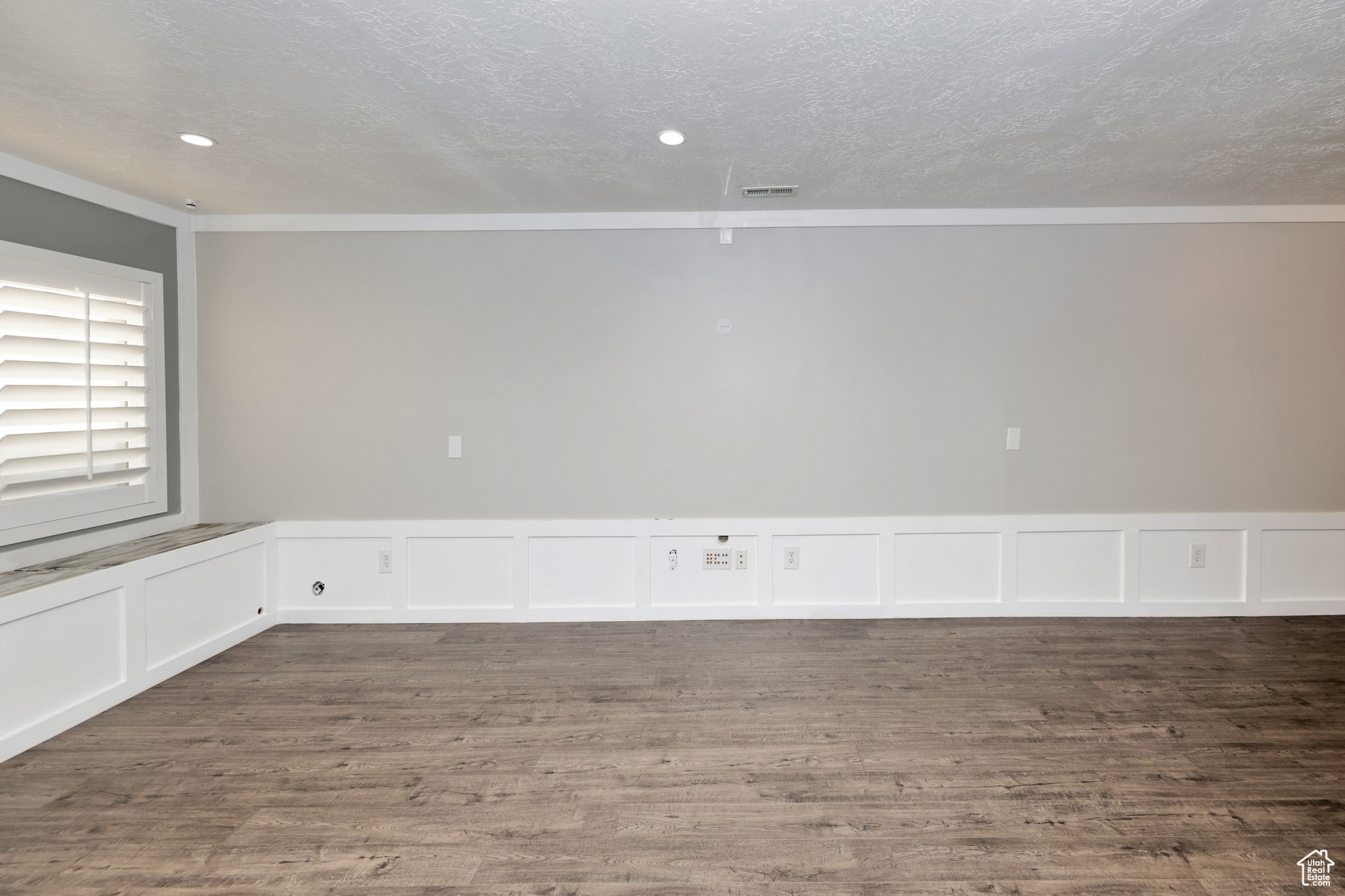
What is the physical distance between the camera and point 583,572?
12.6 ft

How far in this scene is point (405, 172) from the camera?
3.06 meters

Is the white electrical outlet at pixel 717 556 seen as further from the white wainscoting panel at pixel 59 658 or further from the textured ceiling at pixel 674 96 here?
the white wainscoting panel at pixel 59 658

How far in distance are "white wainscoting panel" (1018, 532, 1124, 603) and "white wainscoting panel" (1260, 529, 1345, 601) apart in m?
0.90

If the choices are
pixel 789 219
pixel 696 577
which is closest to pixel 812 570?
pixel 696 577

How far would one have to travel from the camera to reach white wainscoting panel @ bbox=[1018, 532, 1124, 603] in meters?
3.80

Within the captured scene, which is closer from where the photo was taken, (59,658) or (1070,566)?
(59,658)

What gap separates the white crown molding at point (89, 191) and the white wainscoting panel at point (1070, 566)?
5.38 meters

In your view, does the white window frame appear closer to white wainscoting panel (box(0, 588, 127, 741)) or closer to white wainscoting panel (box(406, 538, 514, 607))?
white wainscoting panel (box(0, 588, 127, 741))

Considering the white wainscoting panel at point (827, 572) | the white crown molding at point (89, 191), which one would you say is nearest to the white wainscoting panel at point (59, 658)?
the white crown molding at point (89, 191)

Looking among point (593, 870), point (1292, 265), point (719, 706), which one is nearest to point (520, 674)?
point (719, 706)

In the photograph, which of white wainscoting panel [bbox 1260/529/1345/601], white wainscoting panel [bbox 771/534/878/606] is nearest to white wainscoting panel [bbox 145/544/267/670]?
white wainscoting panel [bbox 771/534/878/606]

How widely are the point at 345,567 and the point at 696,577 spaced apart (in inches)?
85.3

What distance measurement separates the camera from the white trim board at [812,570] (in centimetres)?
378

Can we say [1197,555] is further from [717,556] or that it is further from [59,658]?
[59,658]
